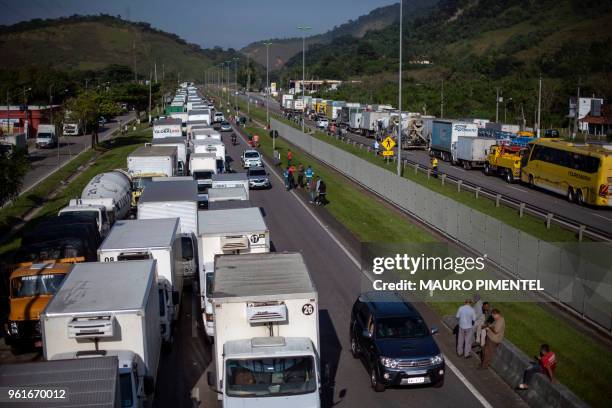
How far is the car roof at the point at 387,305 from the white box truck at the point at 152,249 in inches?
204

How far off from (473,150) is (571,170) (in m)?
13.6

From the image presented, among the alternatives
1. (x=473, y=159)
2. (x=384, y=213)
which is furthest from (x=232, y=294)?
(x=473, y=159)

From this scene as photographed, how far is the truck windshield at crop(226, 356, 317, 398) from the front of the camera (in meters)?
11.9

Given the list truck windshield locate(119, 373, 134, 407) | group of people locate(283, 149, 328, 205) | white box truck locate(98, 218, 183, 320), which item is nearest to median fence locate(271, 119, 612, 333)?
group of people locate(283, 149, 328, 205)

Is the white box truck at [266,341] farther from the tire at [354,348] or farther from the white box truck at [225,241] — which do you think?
the white box truck at [225,241]

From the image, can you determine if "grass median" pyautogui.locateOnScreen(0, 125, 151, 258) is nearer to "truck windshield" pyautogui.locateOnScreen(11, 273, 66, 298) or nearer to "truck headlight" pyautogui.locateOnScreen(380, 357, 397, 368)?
"truck windshield" pyautogui.locateOnScreen(11, 273, 66, 298)

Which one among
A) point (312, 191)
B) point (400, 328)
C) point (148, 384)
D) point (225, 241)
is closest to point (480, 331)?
point (400, 328)

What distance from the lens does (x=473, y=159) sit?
54.1 meters

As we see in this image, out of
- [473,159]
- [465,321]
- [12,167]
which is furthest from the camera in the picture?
[473,159]

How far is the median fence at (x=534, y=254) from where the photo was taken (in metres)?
18.4

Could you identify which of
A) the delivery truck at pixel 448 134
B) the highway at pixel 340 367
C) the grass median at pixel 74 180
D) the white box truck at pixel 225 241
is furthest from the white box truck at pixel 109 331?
the delivery truck at pixel 448 134

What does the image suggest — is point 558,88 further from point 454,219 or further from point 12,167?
point 12,167

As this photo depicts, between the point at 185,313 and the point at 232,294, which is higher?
the point at 232,294

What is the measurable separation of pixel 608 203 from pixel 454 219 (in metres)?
13.4
